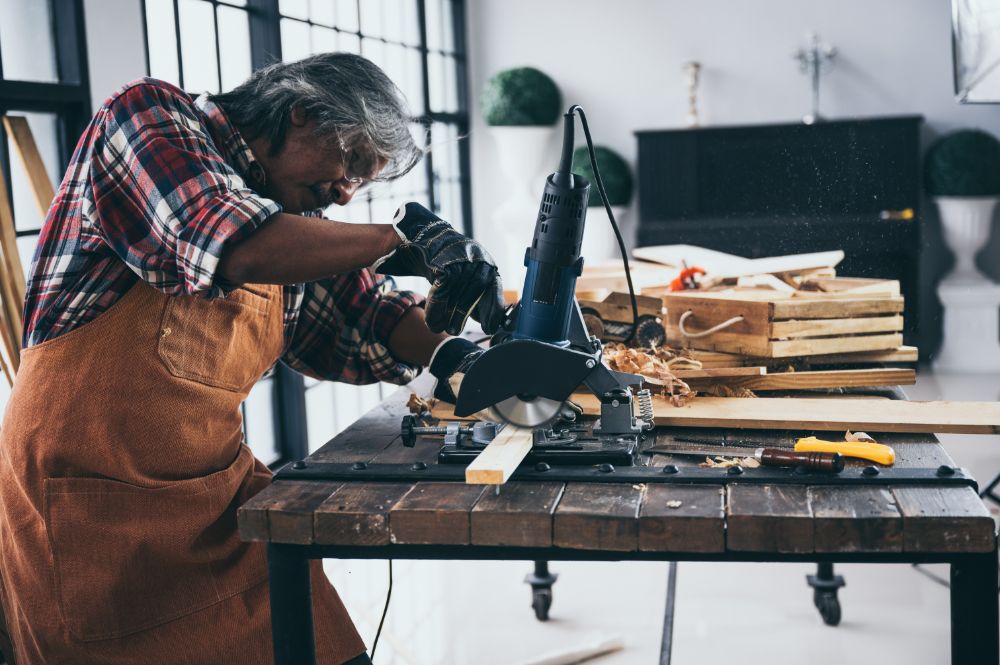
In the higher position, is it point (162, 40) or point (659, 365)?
point (162, 40)

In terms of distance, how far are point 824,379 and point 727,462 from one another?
0.51 meters

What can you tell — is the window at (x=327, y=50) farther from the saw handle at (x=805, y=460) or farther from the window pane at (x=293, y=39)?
the saw handle at (x=805, y=460)

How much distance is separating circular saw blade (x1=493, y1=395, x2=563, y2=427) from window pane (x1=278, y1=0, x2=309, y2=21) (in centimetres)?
296

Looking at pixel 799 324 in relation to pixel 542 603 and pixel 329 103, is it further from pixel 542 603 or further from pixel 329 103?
pixel 542 603

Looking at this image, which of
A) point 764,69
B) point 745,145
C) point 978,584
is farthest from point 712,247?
point 978,584

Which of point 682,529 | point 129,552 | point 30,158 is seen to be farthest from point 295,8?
point 682,529

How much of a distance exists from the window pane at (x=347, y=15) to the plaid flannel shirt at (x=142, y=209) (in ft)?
10.7

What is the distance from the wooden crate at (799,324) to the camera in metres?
1.89

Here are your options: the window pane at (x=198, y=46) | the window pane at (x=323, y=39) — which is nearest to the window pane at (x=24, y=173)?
the window pane at (x=198, y=46)

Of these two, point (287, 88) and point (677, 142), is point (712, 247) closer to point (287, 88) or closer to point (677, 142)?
point (677, 142)

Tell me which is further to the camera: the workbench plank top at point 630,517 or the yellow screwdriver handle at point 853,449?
the yellow screwdriver handle at point 853,449

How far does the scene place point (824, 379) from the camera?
1827mm

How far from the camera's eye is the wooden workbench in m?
1.17

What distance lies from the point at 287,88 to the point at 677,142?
4.77m
